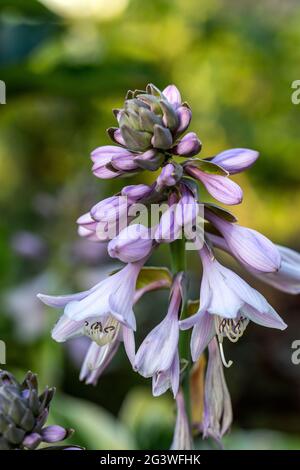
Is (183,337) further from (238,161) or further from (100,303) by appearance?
(238,161)

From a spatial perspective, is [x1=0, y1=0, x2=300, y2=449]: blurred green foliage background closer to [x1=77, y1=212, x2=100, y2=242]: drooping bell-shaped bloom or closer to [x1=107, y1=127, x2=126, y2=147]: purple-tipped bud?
[x1=77, y1=212, x2=100, y2=242]: drooping bell-shaped bloom

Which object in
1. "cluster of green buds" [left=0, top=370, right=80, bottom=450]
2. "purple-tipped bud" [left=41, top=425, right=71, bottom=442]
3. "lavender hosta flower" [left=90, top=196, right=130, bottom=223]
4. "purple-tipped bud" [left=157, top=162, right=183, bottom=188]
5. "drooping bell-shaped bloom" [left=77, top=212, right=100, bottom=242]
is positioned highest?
"purple-tipped bud" [left=157, top=162, right=183, bottom=188]

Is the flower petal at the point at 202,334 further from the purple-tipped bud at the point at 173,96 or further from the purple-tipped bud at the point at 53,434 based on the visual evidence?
the purple-tipped bud at the point at 173,96

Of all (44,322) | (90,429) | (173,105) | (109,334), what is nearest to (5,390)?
(109,334)

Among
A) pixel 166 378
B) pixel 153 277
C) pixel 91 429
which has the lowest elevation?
pixel 91 429

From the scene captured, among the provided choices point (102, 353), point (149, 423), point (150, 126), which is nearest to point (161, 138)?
point (150, 126)

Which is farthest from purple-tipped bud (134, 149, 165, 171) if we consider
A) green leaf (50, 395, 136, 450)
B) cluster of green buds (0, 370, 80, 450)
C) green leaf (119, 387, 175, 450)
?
green leaf (50, 395, 136, 450)
